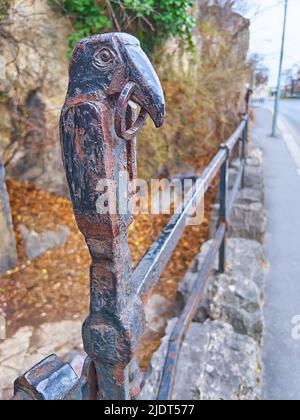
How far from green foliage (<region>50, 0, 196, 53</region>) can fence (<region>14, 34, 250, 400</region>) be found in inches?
155

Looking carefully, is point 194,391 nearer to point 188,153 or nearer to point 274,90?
point 274,90

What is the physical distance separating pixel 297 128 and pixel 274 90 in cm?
23

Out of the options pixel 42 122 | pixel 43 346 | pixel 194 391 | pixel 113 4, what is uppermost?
pixel 113 4

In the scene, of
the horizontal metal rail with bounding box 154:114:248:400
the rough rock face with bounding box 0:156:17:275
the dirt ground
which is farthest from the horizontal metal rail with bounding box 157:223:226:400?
the rough rock face with bounding box 0:156:17:275

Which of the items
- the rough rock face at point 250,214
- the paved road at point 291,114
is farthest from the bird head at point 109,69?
the rough rock face at point 250,214

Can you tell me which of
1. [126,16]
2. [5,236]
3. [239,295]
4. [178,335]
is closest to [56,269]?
[5,236]

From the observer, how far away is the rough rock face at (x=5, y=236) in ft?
12.6

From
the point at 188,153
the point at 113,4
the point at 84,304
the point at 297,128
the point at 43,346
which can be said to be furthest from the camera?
the point at 188,153

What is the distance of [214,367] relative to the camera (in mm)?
1596

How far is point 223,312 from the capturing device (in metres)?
1.97

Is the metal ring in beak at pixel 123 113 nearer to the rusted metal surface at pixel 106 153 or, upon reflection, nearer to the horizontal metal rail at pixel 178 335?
the rusted metal surface at pixel 106 153

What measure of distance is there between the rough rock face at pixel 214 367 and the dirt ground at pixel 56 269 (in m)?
1.32

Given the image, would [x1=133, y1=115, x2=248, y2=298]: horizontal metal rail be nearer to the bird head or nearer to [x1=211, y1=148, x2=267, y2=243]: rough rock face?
the bird head

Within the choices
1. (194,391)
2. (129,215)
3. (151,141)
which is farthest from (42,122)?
(129,215)
